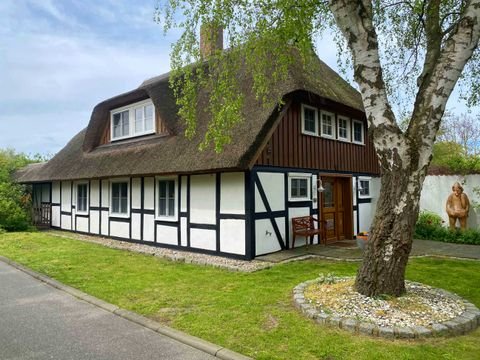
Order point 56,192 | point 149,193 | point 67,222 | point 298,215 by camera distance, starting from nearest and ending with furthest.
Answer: point 298,215 → point 149,193 → point 67,222 → point 56,192

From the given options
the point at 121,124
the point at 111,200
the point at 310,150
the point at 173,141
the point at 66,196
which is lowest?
the point at 111,200

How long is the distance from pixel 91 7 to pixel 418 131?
6.14 meters

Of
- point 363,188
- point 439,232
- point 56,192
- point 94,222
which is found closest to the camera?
point 439,232

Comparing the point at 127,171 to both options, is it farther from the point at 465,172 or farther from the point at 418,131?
the point at 465,172

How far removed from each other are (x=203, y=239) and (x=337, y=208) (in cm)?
488

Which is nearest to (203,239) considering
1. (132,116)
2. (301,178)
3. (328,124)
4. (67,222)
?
(301,178)

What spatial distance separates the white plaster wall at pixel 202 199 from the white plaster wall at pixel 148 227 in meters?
1.89

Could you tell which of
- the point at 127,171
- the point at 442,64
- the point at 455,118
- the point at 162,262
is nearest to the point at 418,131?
the point at 442,64

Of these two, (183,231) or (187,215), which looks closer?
(187,215)

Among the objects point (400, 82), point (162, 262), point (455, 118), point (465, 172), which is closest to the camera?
point (400, 82)

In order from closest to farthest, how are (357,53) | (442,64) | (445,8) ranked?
(442,64), (357,53), (445,8)

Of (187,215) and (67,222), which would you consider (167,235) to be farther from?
(67,222)

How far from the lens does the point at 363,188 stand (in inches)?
514

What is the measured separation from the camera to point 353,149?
12422 mm
